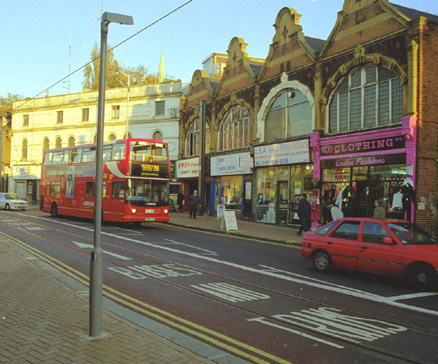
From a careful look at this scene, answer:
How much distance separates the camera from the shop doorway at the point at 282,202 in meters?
23.0

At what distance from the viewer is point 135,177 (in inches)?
804

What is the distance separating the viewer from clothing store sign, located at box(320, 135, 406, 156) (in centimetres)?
1689

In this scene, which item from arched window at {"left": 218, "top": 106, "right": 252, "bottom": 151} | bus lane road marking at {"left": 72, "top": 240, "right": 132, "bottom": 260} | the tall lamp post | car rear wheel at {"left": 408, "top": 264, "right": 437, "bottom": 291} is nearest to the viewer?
the tall lamp post

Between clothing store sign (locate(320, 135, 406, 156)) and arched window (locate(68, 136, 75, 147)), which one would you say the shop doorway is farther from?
arched window (locate(68, 136, 75, 147))

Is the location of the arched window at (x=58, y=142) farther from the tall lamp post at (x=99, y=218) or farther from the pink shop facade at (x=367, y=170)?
the tall lamp post at (x=99, y=218)

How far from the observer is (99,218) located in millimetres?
5551

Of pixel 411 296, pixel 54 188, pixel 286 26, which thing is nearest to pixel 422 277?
pixel 411 296

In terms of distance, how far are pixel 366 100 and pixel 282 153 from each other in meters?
5.72

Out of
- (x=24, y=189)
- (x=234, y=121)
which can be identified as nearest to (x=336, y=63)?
(x=234, y=121)

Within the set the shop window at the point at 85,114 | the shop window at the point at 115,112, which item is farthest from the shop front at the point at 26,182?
the shop window at the point at 115,112

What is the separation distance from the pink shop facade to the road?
607cm

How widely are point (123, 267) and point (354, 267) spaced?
216 inches

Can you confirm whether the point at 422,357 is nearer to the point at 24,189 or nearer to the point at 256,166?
the point at 256,166

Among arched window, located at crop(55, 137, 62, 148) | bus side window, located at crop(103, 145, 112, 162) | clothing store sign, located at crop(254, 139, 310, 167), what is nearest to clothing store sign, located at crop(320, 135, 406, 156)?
clothing store sign, located at crop(254, 139, 310, 167)
